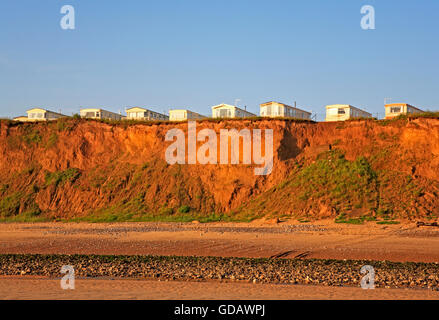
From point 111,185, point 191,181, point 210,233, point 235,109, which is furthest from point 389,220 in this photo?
point 235,109

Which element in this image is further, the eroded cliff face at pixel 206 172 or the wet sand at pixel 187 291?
the eroded cliff face at pixel 206 172

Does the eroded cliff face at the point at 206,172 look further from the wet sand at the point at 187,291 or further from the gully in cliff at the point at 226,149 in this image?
Answer: the wet sand at the point at 187,291

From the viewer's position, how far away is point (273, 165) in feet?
127

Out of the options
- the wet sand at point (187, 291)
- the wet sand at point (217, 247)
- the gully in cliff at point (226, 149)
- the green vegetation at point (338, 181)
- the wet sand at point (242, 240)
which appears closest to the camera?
the wet sand at point (187, 291)

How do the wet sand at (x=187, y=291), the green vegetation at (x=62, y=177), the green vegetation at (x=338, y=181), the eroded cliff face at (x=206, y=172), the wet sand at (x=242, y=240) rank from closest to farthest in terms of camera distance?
the wet sand at (x=187, y=291) → the wet sand at (x=242, y=240) → the green vegetation at (x=338, y=181) → the eroded cliff face at (x=206, y=172) → the green vegetation at (x=62, y=177)

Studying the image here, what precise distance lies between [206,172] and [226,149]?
2.53 metres

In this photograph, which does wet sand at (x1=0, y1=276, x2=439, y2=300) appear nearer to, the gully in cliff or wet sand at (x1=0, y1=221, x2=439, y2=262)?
wet sand at (x1=0, y1=221, x2=439, y2=262)

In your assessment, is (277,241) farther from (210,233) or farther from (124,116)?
(124,116)

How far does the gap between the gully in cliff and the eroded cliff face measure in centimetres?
58

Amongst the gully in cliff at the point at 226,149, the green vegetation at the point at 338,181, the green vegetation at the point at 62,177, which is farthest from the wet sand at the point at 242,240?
the green vegetation at the point at 62,177

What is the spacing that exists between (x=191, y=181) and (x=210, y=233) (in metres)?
12.5

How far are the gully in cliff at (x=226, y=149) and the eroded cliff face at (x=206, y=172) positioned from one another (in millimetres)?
575

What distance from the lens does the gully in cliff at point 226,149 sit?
39.2 meters
